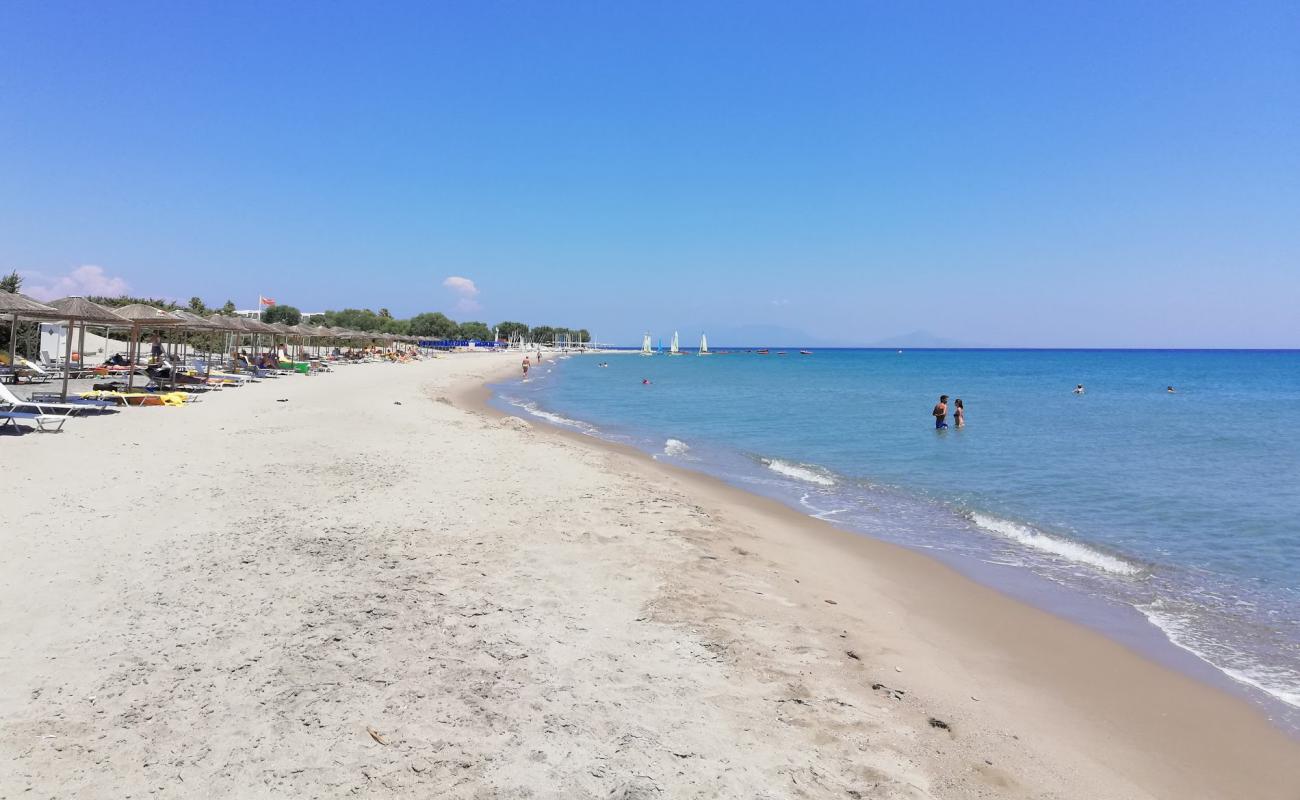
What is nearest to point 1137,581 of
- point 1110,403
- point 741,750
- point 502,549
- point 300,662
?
point 741,750

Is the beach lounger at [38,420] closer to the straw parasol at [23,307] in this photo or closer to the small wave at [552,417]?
the straw parasol at [23,307]

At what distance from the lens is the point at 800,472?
534 inches

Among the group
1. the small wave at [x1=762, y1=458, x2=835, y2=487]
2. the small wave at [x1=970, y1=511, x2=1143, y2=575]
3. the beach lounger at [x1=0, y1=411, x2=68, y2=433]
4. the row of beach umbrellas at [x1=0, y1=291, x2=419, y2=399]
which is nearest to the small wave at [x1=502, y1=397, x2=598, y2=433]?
the small wave at [x1=762, y1=458, x2=835, y2=487]

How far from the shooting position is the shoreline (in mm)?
3912

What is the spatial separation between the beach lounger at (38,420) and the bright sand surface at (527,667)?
12.0 feet

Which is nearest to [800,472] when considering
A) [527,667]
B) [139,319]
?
[527,667]

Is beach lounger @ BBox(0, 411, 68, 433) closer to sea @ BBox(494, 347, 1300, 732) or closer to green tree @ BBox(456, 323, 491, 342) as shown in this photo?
sea @ BBox(494, 347, 1300, 732)

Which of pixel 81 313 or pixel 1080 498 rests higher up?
pixel 81 313

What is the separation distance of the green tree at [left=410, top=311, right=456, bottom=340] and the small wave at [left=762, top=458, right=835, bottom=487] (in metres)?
98.6

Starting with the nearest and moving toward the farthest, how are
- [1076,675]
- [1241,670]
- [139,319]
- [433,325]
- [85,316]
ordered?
1. [1076,675]
2. [1241,670]
3. [85,316]
4. [139,319]
5. [433,325]

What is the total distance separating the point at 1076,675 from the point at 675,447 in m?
11.9

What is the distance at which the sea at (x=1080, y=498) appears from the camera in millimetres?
6121

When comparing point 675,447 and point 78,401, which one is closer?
point 78,401

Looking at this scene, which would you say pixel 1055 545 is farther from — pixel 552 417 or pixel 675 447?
pixel 552 417
